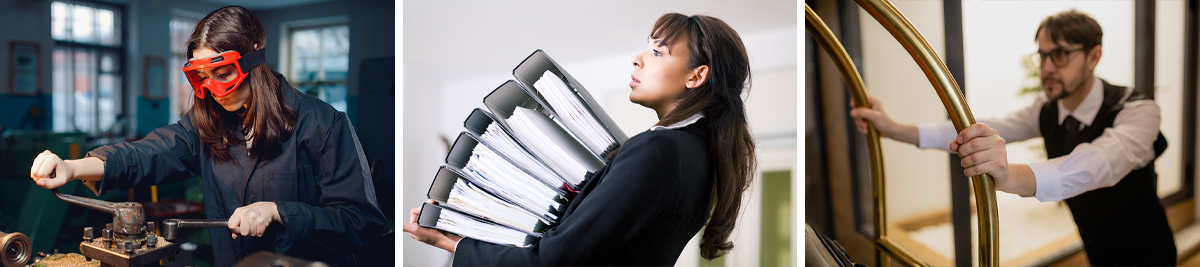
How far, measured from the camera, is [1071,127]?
1.52 meters

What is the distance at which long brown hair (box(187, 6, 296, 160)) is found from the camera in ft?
4.35

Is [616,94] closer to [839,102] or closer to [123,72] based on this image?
[839,102]

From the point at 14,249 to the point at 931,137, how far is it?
9.30ft

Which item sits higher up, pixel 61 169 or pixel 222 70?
pixel 222 70

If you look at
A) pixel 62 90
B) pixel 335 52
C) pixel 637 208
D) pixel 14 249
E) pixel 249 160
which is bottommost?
pixel 14 249

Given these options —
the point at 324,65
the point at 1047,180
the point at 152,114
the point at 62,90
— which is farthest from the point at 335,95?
the point at 1047,180

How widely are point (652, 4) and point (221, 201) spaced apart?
136 centimetres

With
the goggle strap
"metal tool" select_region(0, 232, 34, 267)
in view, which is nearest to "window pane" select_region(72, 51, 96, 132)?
"metal tool" select_region(0, 232, 34, 267)

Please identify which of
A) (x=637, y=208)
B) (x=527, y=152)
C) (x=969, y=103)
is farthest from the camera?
(x=969, y=103)

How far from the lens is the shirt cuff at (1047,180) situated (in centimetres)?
137

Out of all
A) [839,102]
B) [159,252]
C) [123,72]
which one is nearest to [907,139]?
[839,102]

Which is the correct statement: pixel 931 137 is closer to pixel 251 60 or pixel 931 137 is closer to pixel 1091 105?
pixel 1091 105

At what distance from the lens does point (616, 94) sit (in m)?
1.26

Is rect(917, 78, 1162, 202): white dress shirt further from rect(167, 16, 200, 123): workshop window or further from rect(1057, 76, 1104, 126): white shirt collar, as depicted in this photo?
rect(167, 16, 200, 123): workshop window
